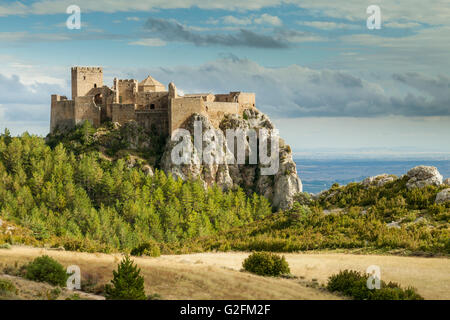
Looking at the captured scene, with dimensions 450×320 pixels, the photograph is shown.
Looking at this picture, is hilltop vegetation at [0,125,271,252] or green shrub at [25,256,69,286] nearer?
green shrub at [25,256,69,286]

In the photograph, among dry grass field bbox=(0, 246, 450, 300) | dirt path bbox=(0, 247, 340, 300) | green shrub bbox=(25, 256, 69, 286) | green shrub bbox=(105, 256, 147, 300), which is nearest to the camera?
green shrub bbox=(105, 256, 147, 300)

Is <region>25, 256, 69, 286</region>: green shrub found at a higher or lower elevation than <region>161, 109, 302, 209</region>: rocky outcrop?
lower

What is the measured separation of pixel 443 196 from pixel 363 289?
53.0ft

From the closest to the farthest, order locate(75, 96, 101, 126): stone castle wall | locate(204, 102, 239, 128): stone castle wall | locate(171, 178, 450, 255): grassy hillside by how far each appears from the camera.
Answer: locate(171, 178, 450, 255): grassy hillside < locate(75, 96, 101, 126): stone castle wall < locate(204, 102, 239, 128): stone castle wall

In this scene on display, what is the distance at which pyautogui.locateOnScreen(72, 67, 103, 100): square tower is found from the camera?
86938 millimetres

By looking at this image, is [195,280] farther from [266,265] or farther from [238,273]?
[266,265]

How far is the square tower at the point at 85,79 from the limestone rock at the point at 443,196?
223ft

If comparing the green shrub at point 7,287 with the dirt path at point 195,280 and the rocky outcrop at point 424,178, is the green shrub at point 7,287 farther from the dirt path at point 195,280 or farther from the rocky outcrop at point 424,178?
the rocky outcrop at point 424,178

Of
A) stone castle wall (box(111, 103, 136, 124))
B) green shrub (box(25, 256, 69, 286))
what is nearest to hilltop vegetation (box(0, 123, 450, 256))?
stone castle wall (box(111, 103, 136, 124))

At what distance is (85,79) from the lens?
8781 cm

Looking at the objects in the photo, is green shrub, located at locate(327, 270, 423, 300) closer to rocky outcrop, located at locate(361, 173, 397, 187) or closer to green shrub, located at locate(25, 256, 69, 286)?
green shrub, located at locate(25, 256, 69, 286)

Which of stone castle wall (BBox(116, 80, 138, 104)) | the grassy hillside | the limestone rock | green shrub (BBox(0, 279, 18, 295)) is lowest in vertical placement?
green shrub (BBox(0, 279, 18, 295))
